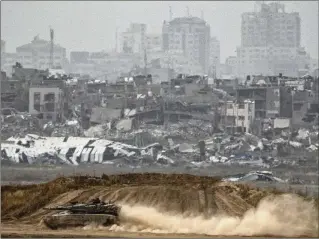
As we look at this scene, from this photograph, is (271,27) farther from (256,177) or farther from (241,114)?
(256,177)

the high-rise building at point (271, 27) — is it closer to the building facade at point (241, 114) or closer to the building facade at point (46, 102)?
the building facade at point (241, 114)

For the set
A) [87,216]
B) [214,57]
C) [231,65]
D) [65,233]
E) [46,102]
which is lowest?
[65,233]

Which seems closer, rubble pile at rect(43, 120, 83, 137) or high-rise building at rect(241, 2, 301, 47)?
rubble pile at rect(43, 120, 83, 137)

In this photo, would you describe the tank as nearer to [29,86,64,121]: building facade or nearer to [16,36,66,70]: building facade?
[29,86,64,121]: building facade

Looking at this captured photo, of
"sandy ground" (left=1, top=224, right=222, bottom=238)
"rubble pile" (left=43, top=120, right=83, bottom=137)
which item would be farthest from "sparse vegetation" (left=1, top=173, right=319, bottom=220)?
"rubble pile" (left=43, top=120, right=83, bottom=137)

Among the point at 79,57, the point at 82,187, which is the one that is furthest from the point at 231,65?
the point at 82,187

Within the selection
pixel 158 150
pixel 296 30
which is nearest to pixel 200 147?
pixel 158 150

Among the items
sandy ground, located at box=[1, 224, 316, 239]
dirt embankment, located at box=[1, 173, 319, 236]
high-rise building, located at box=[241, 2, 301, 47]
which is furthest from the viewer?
high-rise building, located at box=[241, 2, 301, 47]
